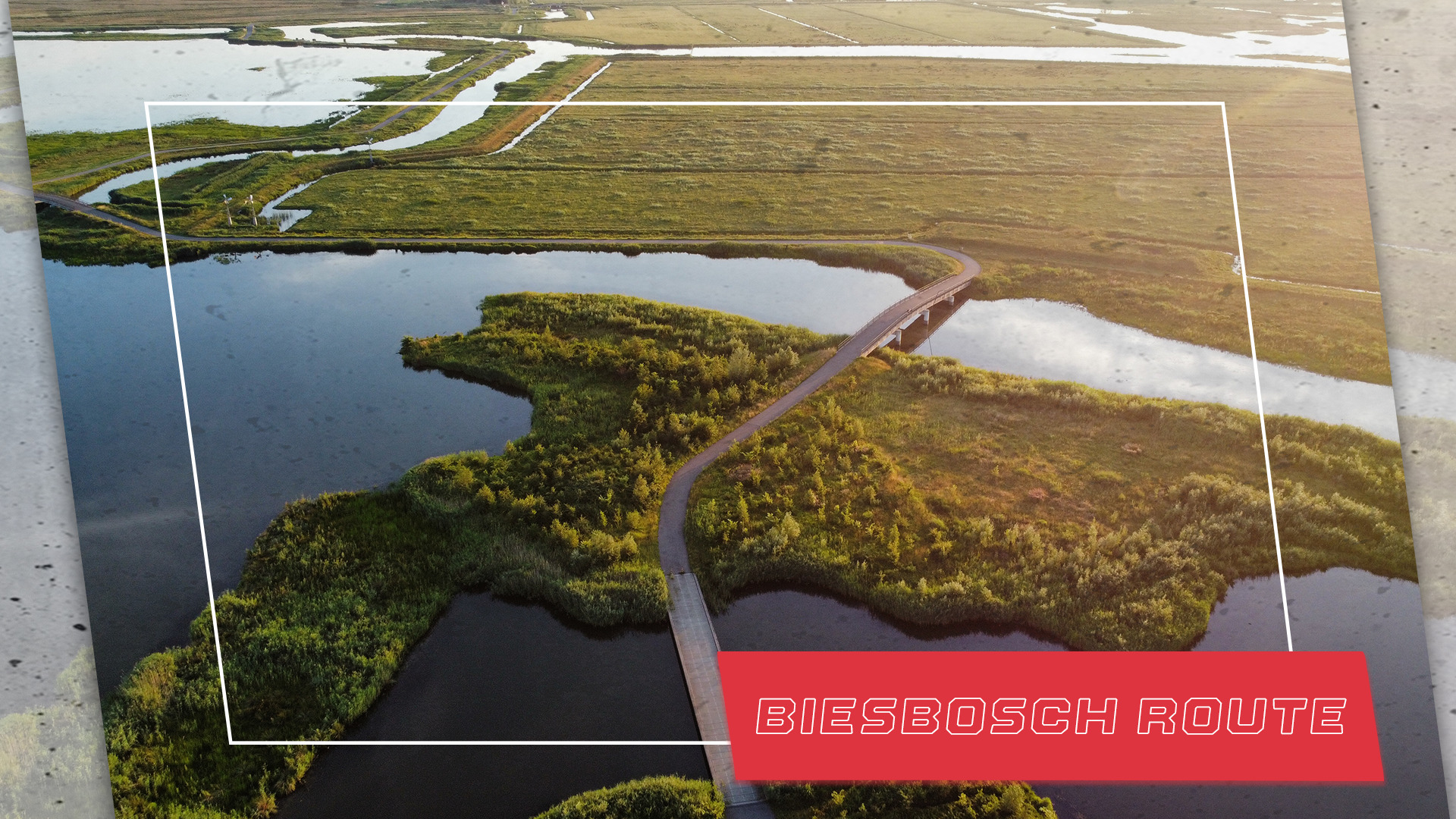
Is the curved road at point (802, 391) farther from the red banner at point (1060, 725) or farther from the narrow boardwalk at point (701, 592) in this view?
the red banner at point (1060, 725)

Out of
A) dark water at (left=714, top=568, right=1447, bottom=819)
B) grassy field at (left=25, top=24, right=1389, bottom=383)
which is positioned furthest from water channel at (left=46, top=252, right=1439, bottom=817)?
grassy field at (left=25, top=24, right=1389, bottom=383)

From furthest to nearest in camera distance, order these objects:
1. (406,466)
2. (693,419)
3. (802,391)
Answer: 1. (802,391)
2. (693,419)
3. (406,466)

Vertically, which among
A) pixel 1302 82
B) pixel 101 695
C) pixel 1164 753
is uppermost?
pixel 1302 82

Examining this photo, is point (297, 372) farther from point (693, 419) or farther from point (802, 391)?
point (802, 391)

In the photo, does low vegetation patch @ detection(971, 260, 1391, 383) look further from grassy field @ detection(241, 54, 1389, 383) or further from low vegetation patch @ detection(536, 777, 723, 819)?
low vegetation patch @ detection(536, 777, 723, 819)

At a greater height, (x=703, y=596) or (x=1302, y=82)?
(x=1302, y=82)

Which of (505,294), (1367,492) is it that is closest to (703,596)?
(1367,492)

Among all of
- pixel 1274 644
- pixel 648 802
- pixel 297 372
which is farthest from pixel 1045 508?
pixel 297 372

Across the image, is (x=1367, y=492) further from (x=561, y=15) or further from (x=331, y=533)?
(x=561, y=15)
